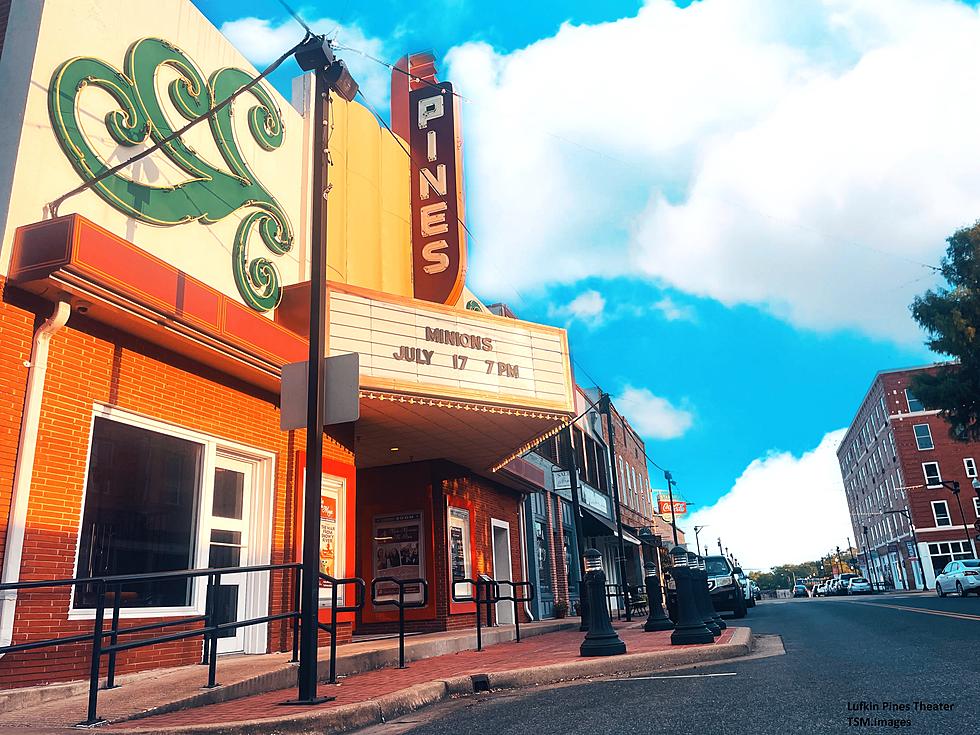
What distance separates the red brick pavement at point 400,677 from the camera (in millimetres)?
5375

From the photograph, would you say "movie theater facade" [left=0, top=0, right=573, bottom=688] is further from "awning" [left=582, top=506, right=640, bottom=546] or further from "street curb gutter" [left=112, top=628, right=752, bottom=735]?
"awning" [left=582, top=506, right=640, bottom=546]

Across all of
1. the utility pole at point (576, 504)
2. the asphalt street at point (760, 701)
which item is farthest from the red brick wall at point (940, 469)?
the asphalt street at point (760, 701)

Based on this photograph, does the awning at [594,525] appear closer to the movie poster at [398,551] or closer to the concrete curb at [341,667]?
the movie poster at [398,551]

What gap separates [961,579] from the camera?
28.4 metres

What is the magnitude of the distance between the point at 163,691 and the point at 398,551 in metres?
8.75

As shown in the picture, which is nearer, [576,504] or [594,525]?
[576,504]

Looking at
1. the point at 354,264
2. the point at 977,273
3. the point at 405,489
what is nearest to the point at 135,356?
the point at 354,264

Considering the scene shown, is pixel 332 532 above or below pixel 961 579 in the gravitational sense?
above

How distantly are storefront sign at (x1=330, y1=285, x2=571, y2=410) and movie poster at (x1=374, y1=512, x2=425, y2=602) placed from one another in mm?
4272

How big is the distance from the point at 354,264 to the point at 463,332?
3114 mm

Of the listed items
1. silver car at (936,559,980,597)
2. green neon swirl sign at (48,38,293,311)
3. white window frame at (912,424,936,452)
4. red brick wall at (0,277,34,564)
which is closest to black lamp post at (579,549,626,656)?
green neon swirl sign at (48,38,293,311)

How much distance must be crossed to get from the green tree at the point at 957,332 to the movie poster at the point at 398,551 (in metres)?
24.4

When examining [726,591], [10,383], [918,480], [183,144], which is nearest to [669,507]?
[918,480]

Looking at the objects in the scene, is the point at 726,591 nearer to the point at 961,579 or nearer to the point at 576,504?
the point at 576,504
